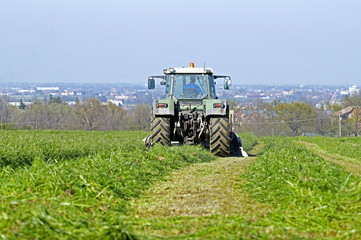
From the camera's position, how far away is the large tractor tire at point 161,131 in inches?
578

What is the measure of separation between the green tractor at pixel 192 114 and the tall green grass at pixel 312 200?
6520mm

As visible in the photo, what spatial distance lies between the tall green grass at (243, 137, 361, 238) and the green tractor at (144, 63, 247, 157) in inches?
257

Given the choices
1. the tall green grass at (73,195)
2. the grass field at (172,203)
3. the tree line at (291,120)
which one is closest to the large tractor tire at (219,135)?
the tall green grass at (73,195)

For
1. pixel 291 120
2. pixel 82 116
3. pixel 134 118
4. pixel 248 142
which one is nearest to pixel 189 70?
pixel 248 142

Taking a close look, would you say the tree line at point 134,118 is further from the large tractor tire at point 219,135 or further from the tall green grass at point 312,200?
the tall green grass at point 312,200

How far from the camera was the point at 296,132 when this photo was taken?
86000 millimetres

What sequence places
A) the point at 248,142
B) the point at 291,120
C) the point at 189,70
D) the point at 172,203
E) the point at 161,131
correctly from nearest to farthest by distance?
1. the point at 172,203
2. the point at 161,131
3. the point at 189,70
4. the point at 248,142
5. the point at 291,120

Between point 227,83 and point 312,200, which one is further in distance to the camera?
point 227,83

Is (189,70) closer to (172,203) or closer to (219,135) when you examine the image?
(219,135)

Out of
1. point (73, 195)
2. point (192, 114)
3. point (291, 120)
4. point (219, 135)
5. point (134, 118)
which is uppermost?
point (192, 114)

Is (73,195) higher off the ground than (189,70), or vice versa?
(189,70)

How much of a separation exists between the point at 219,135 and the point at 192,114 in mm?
1027

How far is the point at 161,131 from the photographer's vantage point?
14719 mm

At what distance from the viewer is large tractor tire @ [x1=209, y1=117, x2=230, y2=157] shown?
14.5 meters
